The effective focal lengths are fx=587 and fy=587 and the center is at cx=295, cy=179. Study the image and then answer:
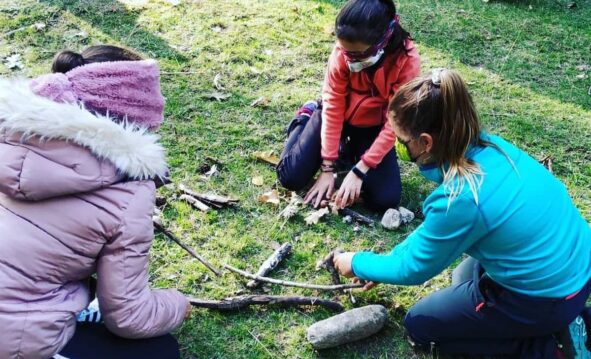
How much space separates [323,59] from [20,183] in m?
3.29

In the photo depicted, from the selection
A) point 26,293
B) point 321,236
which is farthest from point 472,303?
point 26,293

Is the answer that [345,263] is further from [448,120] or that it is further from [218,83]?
[218,83]

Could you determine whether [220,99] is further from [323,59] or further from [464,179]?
[464,179]

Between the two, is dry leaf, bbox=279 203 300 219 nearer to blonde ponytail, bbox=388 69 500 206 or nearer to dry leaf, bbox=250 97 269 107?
dry leaf, bbox=250 97 269 107

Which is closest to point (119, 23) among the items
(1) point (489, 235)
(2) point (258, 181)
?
(2) point (258, 181)

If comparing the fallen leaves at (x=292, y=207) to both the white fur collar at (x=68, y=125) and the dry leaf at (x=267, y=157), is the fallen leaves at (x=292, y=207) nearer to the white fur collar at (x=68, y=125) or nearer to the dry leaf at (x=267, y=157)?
the dry leaf at (x=267, y=157)

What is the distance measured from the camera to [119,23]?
5109 millimetres

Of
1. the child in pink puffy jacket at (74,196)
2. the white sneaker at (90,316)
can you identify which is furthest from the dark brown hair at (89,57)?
the white sneaker at (90,316)

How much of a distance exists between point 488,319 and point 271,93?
8.17 feet

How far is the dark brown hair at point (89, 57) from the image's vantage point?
2021 millimetres

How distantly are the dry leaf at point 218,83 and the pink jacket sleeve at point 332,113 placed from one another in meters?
1.15

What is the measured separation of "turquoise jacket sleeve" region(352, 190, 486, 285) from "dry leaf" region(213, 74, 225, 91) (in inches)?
88.5

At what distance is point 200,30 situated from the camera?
504 centimetres

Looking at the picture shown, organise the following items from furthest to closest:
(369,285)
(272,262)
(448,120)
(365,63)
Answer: (365,63), (272,262), (369,285), (448,120)
